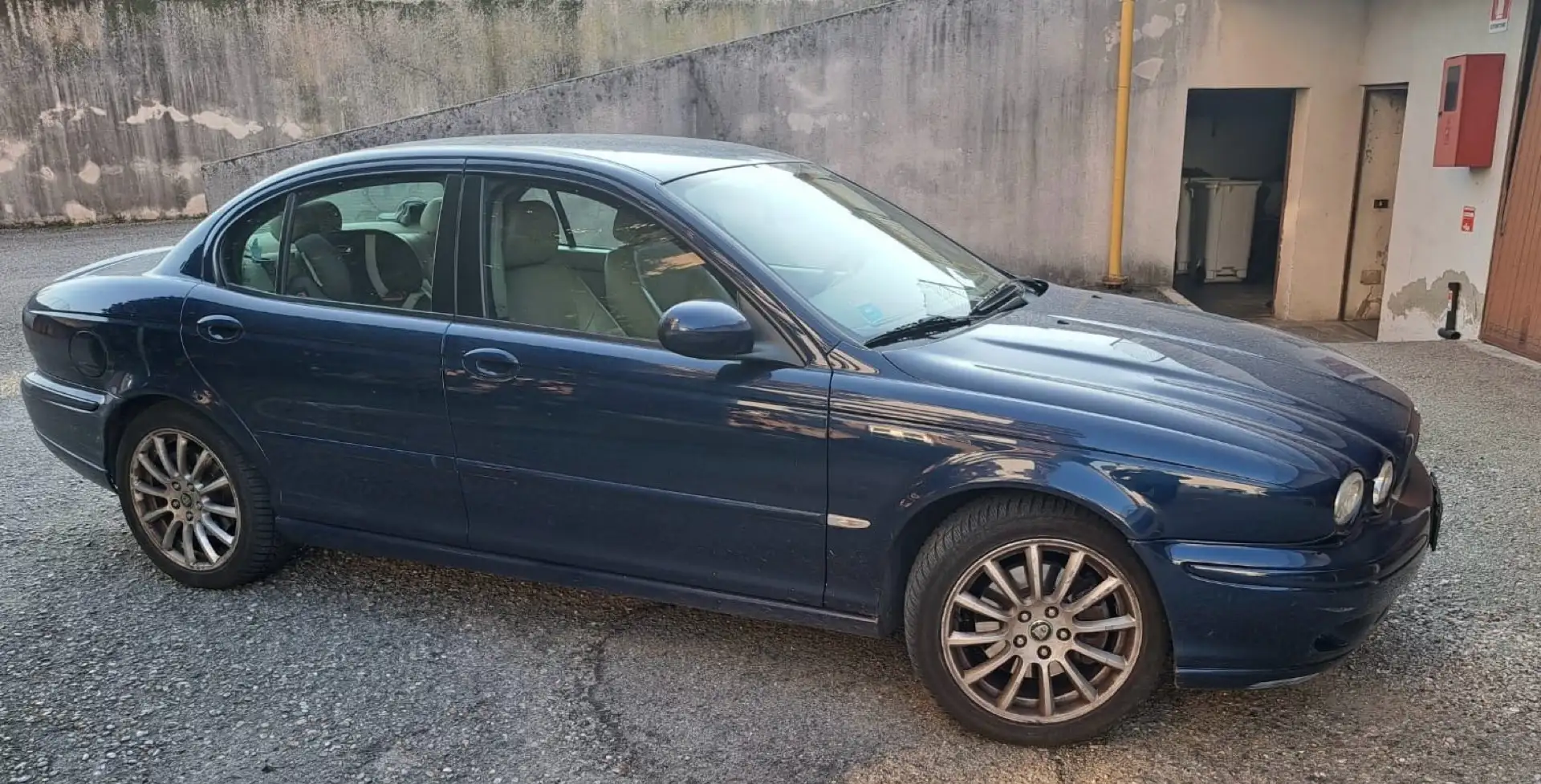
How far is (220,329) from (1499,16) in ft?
28.3

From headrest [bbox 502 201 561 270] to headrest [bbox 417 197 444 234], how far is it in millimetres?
230

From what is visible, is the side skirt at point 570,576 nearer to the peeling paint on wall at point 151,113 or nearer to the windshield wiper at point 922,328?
the windshield wiper at point 922,328

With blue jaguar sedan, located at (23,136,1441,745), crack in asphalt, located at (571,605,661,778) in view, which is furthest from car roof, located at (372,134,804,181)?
crack in asphalt, located at (571,605,661,778)

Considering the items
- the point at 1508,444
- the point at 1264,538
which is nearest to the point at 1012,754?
the point at 1264,538

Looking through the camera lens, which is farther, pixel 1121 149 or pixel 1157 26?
pixel 1121 149

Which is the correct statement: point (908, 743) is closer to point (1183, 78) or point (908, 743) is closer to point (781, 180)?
point (781, 180)

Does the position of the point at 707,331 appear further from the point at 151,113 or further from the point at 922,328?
the point at 151,113

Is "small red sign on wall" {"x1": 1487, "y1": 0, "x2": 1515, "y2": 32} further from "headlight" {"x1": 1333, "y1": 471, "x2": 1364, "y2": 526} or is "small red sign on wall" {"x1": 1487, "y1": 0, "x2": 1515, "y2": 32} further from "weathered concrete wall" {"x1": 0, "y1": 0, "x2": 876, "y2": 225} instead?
"weathered concrete wall" {"x1": 0, "y1": 0, "x2": 876, "y2": 225}

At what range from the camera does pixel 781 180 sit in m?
3.97

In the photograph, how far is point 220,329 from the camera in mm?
3893

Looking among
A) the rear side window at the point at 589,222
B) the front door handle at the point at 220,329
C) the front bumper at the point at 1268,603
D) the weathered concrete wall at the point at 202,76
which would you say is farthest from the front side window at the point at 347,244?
the weathered concrete wall at the point at 202,76

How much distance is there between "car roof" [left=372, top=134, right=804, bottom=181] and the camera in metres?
3.65

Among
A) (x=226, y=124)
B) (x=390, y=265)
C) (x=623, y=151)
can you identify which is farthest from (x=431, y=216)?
(x=226, y=124)

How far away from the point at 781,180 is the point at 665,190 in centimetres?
65
